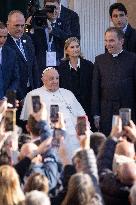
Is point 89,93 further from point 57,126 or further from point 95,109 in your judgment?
point 57,126

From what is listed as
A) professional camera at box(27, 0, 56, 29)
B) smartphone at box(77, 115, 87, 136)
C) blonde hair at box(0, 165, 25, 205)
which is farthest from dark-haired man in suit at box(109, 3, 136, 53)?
blonde hair at box(0, 165, 25, 205)

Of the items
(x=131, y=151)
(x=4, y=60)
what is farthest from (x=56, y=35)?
(x=131, y=151)

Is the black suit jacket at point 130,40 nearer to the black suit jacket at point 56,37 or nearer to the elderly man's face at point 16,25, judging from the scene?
the black suit jacket at point 56,37

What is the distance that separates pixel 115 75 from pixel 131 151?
2.97 meters

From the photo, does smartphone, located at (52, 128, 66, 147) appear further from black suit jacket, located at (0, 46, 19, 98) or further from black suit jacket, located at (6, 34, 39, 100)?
black suit jacket, located at (6, 34, 39, 100)

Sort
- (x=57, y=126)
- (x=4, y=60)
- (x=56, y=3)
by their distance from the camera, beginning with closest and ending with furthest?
(x=57, y=126) → (x=4, y=60) → (x=56, y=3)

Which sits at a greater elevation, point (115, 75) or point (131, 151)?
point (115, 75)

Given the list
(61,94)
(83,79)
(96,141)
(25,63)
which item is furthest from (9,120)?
(83,79)

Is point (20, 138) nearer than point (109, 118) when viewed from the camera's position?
Yes

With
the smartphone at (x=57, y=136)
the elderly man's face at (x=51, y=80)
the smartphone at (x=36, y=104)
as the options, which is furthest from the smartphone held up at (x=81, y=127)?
the elderly man's face at (x=51, y=80)

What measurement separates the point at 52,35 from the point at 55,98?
3.42ft

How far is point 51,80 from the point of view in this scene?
9.74 m

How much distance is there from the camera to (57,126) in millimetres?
7324

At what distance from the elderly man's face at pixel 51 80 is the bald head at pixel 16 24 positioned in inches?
28.2
